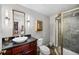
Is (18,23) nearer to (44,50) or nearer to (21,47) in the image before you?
(21,47)

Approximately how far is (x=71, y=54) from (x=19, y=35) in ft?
2.48

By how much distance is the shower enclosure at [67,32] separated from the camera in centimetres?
A: 144

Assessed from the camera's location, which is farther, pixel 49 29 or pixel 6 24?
pixel 49 29

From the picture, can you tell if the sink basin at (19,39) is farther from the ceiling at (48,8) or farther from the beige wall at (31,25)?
the ceiling at (48,8)

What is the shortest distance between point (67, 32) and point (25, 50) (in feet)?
2.05

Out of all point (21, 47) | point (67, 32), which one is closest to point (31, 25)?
point (21, 47)

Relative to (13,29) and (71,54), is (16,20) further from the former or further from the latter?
(71,54)

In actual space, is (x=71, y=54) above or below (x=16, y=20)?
Result: below

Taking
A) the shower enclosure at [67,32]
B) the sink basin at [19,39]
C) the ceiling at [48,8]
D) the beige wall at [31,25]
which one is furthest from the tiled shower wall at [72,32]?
the sink basin at [19,39]

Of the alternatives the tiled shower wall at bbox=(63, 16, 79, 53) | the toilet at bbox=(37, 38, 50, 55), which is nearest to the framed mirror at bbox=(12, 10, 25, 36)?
the toilet at bbox=(37, 38, 50, 55)

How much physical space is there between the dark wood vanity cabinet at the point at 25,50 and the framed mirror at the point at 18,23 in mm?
183
